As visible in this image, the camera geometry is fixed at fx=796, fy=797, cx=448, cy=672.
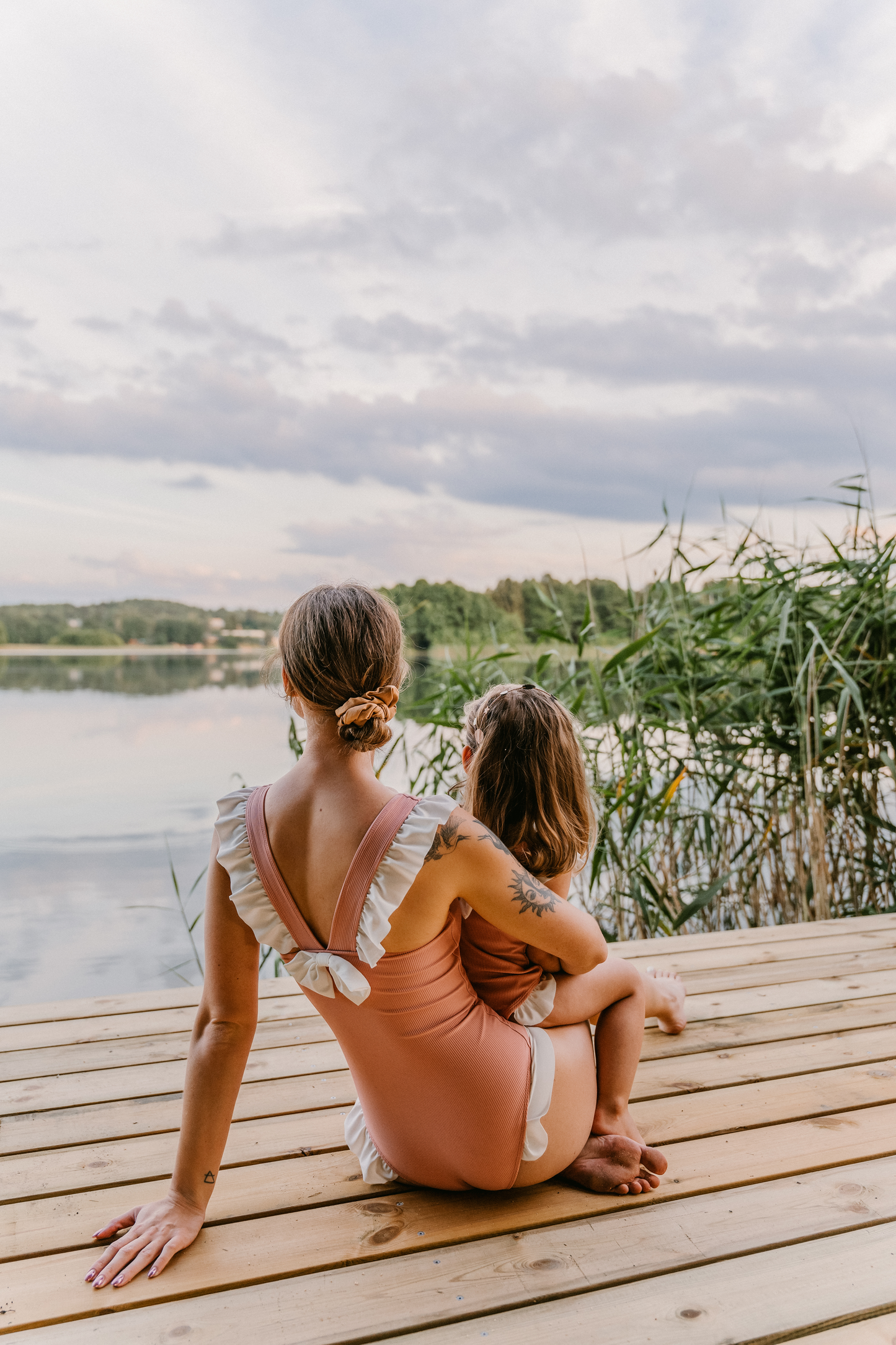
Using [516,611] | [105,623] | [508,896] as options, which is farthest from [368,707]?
[105,623]

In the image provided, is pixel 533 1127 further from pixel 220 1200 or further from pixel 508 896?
pixel 220 1200

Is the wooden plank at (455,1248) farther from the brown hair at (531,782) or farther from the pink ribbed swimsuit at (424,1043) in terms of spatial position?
the brown hair at (531,782)

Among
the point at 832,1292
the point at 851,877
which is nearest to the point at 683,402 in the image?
the point at 851,877

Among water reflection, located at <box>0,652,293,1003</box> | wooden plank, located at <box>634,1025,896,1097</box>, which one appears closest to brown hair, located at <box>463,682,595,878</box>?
wooden plank, located at <box>634,1025,896,1097</box>

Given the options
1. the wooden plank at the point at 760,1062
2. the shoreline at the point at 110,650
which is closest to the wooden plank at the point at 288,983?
the wooden plank at the point at 760,1062

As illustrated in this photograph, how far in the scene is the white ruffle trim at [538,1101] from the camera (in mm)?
1156

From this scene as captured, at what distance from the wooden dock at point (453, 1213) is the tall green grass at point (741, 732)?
41.3 inches

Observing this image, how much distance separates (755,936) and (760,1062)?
812mm

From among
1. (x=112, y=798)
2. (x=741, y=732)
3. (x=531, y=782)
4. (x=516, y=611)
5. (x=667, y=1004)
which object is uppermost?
(x=516, y=611)

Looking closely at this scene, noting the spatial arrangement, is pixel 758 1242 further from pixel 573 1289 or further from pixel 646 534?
pixel 646 534

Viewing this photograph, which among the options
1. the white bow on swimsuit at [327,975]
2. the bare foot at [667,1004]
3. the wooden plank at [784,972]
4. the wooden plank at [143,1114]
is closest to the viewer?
the white bow on swimsuit at [327,975]

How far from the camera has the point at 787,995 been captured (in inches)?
78.7

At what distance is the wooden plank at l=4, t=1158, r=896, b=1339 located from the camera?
1000 mm

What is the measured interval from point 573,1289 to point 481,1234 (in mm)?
161
